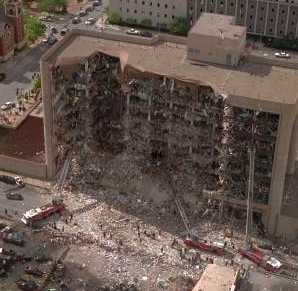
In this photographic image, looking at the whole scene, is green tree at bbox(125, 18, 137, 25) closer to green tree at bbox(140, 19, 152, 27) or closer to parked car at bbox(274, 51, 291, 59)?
green tree at bbox(140, 19, 152, 27)

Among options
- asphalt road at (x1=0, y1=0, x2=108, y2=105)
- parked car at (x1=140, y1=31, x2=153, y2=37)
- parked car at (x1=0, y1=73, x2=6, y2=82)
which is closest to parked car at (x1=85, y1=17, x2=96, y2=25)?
asphalt road at (x1=0, y1=0, x2=108, y2=105)

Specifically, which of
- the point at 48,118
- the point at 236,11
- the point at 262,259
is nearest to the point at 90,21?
the point at 236,11

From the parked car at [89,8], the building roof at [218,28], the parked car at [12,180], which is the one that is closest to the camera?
the building roof at [218,28]

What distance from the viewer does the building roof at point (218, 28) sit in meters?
79.6

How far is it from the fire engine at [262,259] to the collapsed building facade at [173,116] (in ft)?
15.0

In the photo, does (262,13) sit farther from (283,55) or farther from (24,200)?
(24,200)

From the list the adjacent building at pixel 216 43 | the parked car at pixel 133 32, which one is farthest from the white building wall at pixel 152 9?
the adjacent building at pixel 216 43

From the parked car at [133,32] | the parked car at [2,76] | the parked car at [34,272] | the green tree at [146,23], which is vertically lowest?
the parked car at [34,272]

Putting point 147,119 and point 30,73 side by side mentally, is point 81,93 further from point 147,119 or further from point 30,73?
point 30,73

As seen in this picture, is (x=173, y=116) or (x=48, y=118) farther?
(x=48, y=118)

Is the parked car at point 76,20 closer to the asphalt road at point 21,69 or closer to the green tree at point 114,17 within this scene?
the asphalt road at point 21,69

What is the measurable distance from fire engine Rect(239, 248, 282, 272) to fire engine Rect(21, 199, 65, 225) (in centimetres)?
2203

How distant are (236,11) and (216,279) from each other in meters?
68.6

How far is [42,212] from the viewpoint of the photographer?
8000 centimetres
